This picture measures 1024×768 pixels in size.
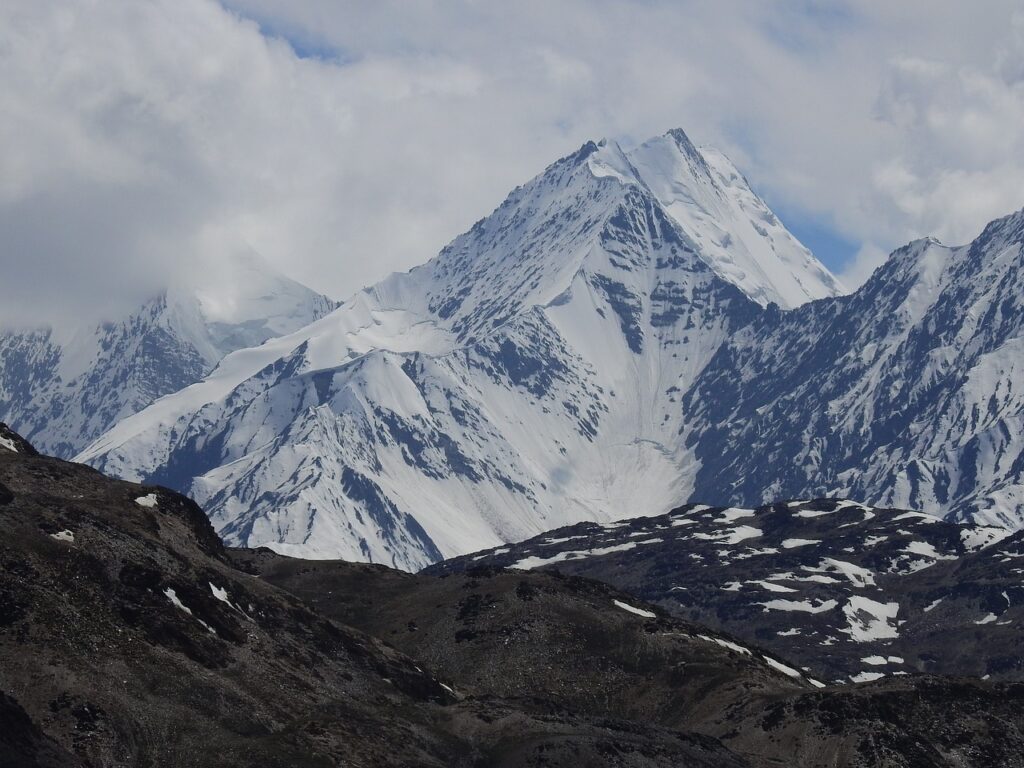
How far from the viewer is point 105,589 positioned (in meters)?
142

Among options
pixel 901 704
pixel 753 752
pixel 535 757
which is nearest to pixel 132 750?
pixel 535 757

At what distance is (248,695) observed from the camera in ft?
461

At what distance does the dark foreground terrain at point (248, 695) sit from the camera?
124688mm

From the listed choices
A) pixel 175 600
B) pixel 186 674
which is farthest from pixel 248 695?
pixel 175 600

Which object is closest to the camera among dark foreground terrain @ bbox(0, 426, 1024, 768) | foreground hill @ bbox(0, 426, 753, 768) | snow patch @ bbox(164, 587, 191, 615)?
foreground hill @ bbox(0, 426, 753, 768)

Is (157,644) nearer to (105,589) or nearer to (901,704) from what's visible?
(105,589)

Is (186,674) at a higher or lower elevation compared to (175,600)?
lower

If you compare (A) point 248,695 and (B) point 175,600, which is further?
(B) point 175,600

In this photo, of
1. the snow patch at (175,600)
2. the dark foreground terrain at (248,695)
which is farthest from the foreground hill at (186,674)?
the dark foreground terrain at (248,695)

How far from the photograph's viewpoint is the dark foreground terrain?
125 meters

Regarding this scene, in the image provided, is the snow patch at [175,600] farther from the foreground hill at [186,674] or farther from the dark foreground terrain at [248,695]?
the dark foreground terrain at [248,695]

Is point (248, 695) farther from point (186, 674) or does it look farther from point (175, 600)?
point (175, 600)

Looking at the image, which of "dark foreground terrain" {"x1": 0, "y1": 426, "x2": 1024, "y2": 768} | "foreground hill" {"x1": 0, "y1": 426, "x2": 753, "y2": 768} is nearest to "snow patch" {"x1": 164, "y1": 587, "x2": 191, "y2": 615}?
"foreground hill" {"x1": 0, "y1": 426, "x2": 753, "y2": 768}

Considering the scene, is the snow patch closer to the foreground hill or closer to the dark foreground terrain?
the foreground hill
